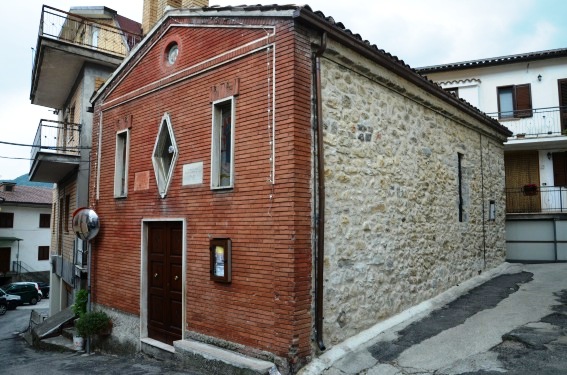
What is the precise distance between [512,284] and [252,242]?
24.5ft

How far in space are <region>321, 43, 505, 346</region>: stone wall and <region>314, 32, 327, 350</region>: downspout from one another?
230mm

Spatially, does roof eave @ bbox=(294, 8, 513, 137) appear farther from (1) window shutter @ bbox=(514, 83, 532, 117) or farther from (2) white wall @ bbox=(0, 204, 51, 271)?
(2) white wall @ bbox=(0, 204, 51, 271)

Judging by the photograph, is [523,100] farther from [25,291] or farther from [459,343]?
[25,291]

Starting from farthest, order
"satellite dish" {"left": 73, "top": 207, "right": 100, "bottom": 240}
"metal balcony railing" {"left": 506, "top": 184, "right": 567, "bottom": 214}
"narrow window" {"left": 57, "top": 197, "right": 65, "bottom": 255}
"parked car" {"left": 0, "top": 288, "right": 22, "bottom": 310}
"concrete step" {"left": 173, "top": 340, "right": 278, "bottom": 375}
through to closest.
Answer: "parked car" {"left": 0, "top": 288, "right": 22, "bottom": 310}
"metal balcony railing" {"left": 506, "top": 184, "right": 567, "bottom": 214}
"narrow window" {"left": 57, "top": 197, "right": 65, "bottom": 255}
"satellite dish" {"left": 73, "top": 207, "right": 100, "bottom": 240}
"concrete step" {"left": 173, "top": 340, "right": 278, "bottom": 375}

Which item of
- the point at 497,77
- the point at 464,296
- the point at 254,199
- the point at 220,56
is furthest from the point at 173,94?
the point at 497,77

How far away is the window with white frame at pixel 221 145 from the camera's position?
7.23 meters

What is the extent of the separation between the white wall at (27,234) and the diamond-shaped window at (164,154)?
30.6 metres

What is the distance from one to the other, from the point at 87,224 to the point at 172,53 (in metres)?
4.33

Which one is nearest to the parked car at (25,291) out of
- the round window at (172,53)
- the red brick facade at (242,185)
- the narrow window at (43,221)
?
the narrow window at (43,221)

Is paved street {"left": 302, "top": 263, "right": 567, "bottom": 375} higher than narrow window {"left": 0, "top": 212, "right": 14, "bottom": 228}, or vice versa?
narrow window {"left": 0, "top": 212, "right": 14, "bottom": 228}

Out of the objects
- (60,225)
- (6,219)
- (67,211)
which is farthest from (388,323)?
(6,219)

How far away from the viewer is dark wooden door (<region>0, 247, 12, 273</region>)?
1307 inches

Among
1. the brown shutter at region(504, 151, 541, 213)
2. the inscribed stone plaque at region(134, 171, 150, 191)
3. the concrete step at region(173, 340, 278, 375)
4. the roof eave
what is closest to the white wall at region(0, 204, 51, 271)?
the inscribed stone plaque at region(134, 171, 150, 191)

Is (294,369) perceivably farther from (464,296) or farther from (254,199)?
(464,296)
